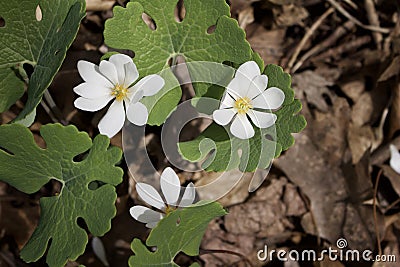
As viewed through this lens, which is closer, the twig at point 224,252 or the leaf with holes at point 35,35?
the leaf with holes at point 35,35

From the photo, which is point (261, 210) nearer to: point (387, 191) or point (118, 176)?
point (387, 191)

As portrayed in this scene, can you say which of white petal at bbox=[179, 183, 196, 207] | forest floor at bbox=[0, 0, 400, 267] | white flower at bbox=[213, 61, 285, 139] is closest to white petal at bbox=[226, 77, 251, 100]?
white flower at bbox=[213, 61, 285, 139]

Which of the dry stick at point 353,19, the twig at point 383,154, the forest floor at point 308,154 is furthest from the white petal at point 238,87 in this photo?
the dry stick at point 353,19

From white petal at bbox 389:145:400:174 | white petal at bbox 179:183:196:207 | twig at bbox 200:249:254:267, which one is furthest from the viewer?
white petal at bbox 389:145:400:174

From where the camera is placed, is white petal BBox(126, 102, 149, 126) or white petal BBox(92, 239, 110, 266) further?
white petal BBox(92, 239, 110, 266)

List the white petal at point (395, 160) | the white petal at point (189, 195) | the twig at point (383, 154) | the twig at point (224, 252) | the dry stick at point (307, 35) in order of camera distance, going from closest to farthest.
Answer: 1. the white petal at point (189, 195)
2. the twig at point (224, 252)
3. the white petal at point (395, 160)
4. the twig at point (383, 154)
5. the dry stick at point (307, 35)

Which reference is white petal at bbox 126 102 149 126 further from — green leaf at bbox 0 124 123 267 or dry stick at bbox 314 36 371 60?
dry stick at bbox 314 36 371 60

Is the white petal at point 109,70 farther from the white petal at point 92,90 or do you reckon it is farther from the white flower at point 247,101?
the white flower at point 247,101

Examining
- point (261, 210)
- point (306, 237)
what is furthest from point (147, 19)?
point (306, 237)
